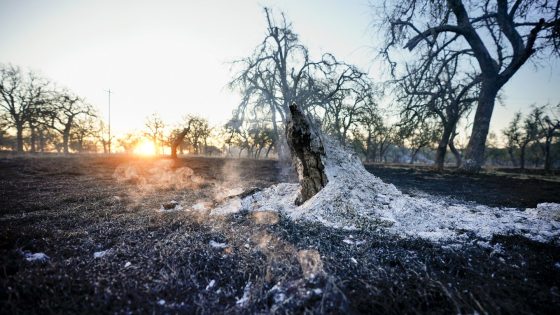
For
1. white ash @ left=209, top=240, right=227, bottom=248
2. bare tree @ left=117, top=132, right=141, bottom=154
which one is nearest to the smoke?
white ash @ left=209, top=240, right=227, bottom=248

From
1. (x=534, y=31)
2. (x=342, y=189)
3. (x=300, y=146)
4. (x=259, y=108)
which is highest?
(x=534, y=31)

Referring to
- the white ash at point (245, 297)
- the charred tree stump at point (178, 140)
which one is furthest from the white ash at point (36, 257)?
the charred tree stump at point (178, 140)

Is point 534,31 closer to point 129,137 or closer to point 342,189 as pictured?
point 342,189

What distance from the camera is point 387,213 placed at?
12.1 ft

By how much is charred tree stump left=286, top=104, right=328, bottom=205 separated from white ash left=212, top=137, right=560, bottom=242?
0.17 meters

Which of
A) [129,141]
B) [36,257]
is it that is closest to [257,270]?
[36,257]

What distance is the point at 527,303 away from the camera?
1799mm

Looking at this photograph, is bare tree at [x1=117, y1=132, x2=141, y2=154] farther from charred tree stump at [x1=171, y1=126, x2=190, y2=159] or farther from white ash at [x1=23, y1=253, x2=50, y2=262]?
white ash at [x1=23, y1=253, x2=50, y2=262]

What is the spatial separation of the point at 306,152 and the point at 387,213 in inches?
67.5

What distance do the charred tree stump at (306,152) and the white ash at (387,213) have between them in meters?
0.17

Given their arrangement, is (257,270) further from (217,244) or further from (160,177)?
(160,177)

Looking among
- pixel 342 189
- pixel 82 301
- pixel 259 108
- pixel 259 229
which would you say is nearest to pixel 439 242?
pixel 342 189

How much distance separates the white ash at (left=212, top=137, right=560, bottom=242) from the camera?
127 inches

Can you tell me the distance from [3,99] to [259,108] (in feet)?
114
